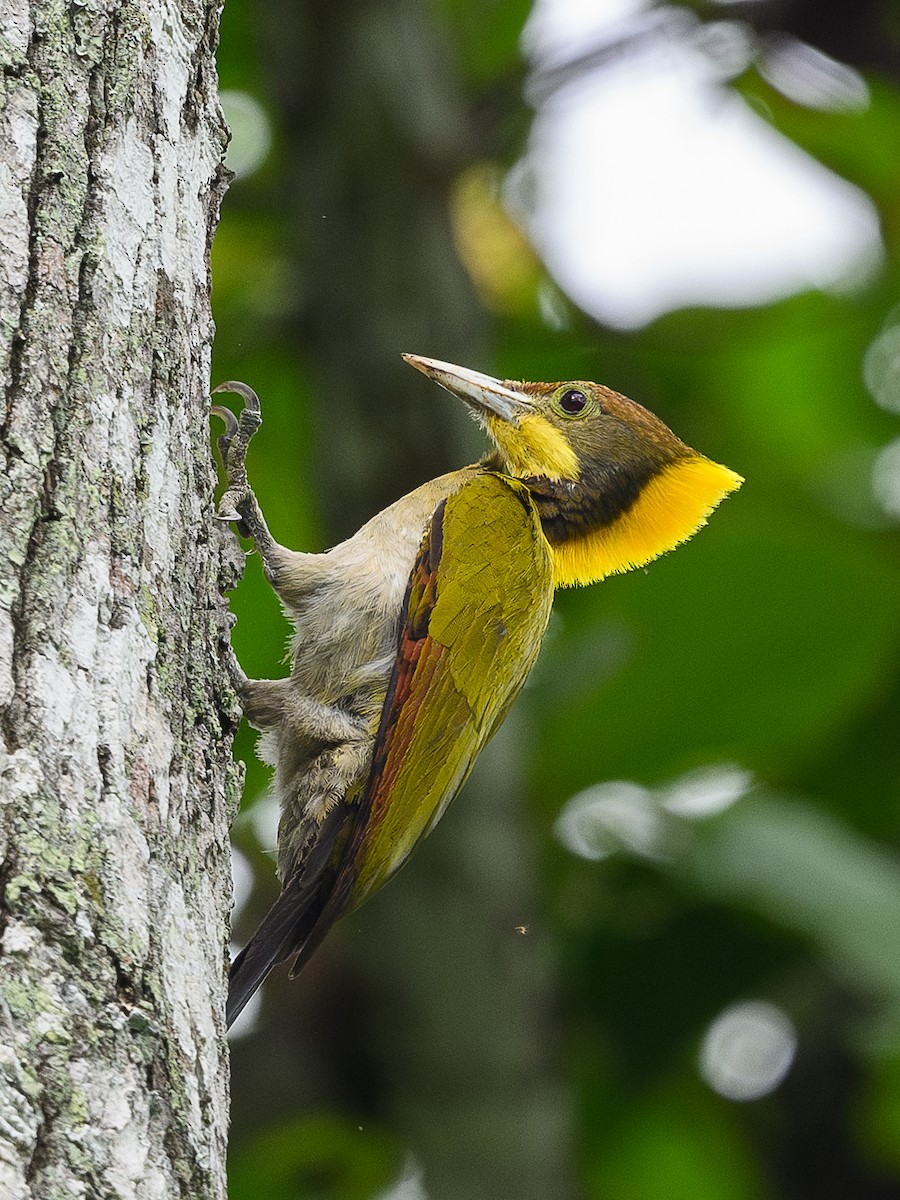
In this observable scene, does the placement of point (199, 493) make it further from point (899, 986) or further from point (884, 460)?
point (884, 460)

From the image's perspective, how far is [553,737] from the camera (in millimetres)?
5055

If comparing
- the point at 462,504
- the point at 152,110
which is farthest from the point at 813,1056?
the point at 152,110

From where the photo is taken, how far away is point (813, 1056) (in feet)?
17.6

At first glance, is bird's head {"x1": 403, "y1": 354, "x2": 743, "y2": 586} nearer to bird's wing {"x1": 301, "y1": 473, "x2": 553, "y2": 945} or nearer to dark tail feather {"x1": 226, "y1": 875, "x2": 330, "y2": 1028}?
bird's wing {"x1": 301, "y1": 473, "x2": 553, "y2": 945}

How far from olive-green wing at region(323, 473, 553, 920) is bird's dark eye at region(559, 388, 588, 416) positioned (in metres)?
0.48

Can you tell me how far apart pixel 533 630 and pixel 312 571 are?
0.55m

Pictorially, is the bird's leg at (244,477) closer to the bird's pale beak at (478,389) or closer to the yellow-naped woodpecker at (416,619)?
the yellow-naped woodpecker at (416,619)

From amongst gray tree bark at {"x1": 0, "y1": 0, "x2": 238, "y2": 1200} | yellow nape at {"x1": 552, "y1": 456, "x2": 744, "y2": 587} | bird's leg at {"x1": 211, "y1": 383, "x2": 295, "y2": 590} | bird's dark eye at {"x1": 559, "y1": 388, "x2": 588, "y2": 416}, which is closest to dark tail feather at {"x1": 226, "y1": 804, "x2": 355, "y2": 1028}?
bird's leg at {"x1": 211, "y1": 383, "x2": 295, "y2": 590}

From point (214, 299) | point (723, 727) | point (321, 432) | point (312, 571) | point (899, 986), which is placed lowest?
point (899, 986)

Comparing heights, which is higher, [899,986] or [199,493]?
[199,493]

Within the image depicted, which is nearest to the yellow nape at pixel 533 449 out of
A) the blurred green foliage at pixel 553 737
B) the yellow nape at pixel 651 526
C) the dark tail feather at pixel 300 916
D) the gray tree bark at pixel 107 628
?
the yellow nape at pixel 651 526

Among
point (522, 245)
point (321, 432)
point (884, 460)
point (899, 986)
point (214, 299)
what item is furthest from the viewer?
point (884, 460)

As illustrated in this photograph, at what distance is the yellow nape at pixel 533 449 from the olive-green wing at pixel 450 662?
0.95 ft

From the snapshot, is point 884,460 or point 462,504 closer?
point 462,504
